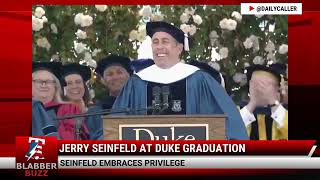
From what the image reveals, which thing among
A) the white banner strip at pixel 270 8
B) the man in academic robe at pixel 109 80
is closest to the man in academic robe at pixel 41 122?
the man in academic robe at pixel 109 80

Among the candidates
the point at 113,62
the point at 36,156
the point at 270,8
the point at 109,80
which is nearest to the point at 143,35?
the point at 113,62

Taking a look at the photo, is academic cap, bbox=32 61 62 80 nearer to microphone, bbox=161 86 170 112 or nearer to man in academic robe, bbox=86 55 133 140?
man in academic robe, bbox=86 55 133 140

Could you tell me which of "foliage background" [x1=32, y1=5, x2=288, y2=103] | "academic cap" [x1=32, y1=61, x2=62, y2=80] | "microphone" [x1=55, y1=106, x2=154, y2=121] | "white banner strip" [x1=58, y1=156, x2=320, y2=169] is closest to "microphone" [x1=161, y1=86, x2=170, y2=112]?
"microphone" [x1=55, y1=106, x2=154, y2=121]

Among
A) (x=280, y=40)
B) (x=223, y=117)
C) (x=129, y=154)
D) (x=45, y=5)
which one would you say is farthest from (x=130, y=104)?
(x=280, y=40)

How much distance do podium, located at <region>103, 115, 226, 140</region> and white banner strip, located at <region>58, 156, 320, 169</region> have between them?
0.50 feet

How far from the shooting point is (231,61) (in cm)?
385

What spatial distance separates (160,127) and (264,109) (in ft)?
2.50

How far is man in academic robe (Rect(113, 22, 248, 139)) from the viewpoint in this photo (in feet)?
12.5

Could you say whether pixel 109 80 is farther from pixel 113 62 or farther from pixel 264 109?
pixel 264 109

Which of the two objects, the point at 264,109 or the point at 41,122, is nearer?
the point at 41,122

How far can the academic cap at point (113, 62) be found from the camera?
380cm

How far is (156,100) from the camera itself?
3.82m

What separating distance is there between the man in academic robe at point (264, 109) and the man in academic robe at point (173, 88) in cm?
8

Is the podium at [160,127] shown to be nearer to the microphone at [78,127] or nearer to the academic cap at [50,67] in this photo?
the microphone at [78,127]
